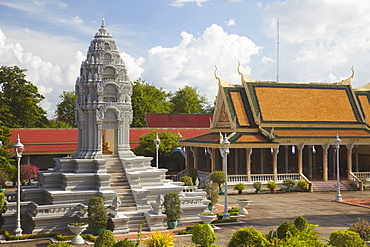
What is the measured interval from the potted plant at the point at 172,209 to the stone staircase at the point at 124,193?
105cm

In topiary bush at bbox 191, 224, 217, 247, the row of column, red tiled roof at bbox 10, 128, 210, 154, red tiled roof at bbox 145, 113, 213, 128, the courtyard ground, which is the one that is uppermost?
red tiled roof at bbox 145, 113, 213, 128

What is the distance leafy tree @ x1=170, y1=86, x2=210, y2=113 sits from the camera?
84.6 metres

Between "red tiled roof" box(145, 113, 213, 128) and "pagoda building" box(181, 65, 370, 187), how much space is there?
1415 cm

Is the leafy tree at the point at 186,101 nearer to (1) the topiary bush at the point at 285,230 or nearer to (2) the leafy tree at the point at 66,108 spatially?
(2) the leafy tree at the point at 66,108

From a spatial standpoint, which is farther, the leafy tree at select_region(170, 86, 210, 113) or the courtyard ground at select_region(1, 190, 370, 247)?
the leafy tree at select_region(170, 86, 210, 113)

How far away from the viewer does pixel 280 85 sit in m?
42.3

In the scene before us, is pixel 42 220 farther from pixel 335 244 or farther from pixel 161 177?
pixel 335 244

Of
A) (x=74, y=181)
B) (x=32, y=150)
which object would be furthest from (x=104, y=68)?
(x=32, y=150)

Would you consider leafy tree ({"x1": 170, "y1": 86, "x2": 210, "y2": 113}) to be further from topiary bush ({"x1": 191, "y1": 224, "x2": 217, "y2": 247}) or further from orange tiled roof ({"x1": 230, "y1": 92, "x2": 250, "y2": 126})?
topiary bush ({"x1": 191, "y1": 224, "x2": 217, "y2": 247})

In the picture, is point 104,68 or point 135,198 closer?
point 135,198

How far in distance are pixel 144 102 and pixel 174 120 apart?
53.2ft

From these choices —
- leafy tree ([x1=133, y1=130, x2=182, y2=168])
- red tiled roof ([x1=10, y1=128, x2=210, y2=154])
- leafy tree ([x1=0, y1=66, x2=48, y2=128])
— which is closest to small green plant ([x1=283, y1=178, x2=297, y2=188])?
leafy tree ([x1=133, y1=130, x2=182, y2=168])

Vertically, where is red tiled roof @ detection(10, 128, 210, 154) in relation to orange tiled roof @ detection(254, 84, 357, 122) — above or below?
below

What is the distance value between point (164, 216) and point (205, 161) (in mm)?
22714
